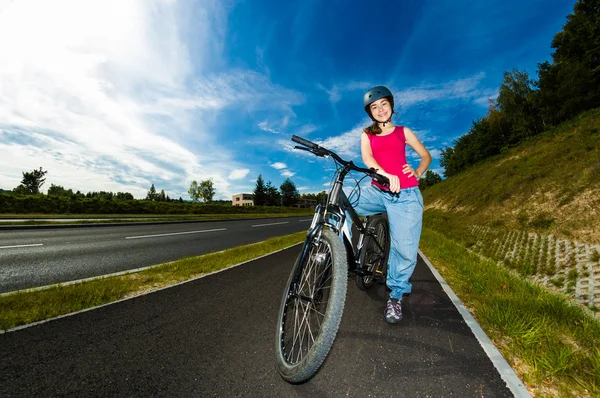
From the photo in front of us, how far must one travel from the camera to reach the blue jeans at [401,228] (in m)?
2.77

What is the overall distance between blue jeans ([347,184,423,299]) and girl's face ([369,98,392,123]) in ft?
2.91

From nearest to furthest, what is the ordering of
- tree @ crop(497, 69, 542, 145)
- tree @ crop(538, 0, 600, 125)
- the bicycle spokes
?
1. the bicycle spokes
2. tree @ crop(538, 0, 600, 125)
3. tree @ crop(497, 69, 542, 145)

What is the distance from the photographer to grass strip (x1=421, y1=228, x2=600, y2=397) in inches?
68.2

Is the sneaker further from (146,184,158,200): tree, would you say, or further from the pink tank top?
(146,184,158,200): tree

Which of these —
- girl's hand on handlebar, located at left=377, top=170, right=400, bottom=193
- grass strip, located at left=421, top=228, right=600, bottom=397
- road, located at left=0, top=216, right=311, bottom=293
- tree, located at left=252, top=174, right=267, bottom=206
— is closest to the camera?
grass strip, located at left=421, top=228, right=600, bottom=397

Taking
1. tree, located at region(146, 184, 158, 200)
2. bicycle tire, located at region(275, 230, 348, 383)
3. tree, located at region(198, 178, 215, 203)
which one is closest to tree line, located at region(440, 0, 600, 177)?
bicycle tire, located at region(275, 230, 348, 383)

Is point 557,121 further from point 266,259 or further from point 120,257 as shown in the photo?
point 120,257

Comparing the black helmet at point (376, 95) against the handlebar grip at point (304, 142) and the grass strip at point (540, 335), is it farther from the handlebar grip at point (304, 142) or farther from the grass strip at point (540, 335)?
the grass strip at point (540, 335)

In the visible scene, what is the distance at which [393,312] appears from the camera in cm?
283

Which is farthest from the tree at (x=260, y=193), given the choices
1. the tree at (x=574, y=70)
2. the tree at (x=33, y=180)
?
the tree at (x=574, y=70)

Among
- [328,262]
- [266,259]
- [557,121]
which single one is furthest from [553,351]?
[557,121]

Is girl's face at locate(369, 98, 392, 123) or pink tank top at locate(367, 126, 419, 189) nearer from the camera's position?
pink tank top at locate(367, 126, 419, 189)

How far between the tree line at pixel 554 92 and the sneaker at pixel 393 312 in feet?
119

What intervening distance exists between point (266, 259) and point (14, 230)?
43.7 feet
